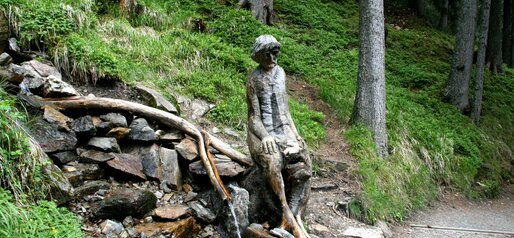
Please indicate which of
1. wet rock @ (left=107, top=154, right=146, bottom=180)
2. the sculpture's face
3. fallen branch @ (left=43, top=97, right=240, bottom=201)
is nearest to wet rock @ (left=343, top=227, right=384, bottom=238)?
fallen branch @ (left=43, top=97, right=240, bottom=201)

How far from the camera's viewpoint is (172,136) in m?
5.71

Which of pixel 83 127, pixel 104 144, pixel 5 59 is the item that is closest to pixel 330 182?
pixel 104 144

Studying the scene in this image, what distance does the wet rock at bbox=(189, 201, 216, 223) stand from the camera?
15.8 feet

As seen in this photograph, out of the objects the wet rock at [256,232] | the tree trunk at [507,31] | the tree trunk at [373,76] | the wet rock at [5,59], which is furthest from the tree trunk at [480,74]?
the wet rock at [5,59]

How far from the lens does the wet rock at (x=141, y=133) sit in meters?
5.51

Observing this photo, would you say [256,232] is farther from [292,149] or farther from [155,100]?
[155,100]

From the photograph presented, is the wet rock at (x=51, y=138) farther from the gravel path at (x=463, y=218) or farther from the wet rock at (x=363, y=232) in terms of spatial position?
the gravel path at (x=463, y=218)

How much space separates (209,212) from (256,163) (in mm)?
747

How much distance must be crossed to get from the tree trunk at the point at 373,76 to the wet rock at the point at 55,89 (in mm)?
5253

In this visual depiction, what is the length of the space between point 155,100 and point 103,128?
110cm

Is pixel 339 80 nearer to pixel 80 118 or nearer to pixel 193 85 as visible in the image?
pixel 193 85

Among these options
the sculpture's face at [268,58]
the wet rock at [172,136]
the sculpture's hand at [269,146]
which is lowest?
the wet rock at [172,136]

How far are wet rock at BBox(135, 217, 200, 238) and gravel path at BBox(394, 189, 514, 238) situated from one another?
11.5 ft

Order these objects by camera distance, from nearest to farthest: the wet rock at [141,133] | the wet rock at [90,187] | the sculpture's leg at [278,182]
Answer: the wet rock at [90,187]
the sculpture's leg at [278,182]
the wet rock at [141,133]
